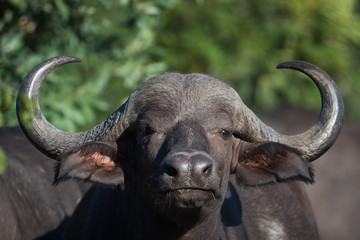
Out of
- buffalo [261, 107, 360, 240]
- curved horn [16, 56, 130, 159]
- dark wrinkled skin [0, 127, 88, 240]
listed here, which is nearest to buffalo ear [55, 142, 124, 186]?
curved horn [16, 56, 130, 159]

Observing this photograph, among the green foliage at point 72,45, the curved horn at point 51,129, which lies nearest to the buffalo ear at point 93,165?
the curved horn at point 51,129

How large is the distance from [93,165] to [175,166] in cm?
83

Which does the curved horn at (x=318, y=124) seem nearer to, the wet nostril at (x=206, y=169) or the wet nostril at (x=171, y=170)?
the wet nostril at (x=206, y=169)

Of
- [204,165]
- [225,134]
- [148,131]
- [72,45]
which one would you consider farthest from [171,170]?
[72,45]

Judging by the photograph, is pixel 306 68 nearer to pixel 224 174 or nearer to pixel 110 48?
pixel 224 174

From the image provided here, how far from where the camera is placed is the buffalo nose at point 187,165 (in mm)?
4465

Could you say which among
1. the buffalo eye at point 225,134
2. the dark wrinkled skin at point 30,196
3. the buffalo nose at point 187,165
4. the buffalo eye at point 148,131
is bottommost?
the dark wrinkled skin at point 30,196

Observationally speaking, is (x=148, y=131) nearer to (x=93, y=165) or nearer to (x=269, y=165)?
(x=93, y=165)

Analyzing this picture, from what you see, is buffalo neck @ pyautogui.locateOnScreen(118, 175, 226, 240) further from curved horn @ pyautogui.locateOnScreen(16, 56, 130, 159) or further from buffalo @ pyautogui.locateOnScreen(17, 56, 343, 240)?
curved horn @ pyautogui.locateOnScreen(16, 56, 130, 159)

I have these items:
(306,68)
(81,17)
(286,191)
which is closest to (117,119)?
(306,68)

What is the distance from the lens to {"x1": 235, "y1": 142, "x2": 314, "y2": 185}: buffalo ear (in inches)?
201

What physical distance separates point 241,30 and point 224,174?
35.4ft

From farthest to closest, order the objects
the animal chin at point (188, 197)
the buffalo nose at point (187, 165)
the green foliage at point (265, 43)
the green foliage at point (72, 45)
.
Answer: the green foliage at point (265, 43), the green foliage at point (72, 45), the animal chin at point (188, 197), the buffalo nose at point (187, 165)

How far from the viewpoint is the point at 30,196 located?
6.79 metres
